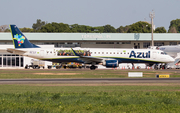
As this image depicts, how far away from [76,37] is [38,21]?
119307mm

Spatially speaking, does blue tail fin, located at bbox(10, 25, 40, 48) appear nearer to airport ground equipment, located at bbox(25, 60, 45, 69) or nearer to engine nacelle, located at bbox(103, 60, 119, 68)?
airport ground equipment, located at bbox(25, 60, 45, 69)

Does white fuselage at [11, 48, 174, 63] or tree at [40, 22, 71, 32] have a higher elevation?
tree at [40, 22, 71, 32]

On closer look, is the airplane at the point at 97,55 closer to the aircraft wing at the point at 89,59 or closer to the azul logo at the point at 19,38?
the aircraft wing at the point at 89,59

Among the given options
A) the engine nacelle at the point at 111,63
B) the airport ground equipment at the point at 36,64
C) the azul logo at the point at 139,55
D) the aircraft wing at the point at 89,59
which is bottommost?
the airport ground equipment at the point at 36,64

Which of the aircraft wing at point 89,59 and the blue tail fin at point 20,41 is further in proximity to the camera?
the blue tail fin at point 20,41

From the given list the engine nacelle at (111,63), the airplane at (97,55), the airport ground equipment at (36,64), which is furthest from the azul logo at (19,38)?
the engine nacelle at (111,63)

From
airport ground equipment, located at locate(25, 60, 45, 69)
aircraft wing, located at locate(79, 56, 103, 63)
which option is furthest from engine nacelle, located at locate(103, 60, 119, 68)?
airport ground equipment, located at locate(25, 60, 45, 69)

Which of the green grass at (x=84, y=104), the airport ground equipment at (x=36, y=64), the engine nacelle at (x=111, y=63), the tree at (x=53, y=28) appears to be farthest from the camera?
the tree at (x=53, y=28)

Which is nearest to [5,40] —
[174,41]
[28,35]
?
[28,35]

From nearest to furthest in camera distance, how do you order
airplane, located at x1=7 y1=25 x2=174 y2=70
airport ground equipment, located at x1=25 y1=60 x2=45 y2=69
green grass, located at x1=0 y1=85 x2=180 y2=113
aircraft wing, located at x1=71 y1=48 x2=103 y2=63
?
green grass, located at x1=0 y1=85 x2=180 y2=113 → aircraft wing, located at x1=71 y1=48 x2=103 y2=63 → airplane, located at x1=7 y1=25 x2=174 y2=70 → airport ground equipment, located at x1=25 y1=60 x2=45 y2=69

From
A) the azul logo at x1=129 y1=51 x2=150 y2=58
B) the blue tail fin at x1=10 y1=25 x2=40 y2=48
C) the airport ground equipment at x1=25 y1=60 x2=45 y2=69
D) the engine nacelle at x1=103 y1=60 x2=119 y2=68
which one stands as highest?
the blue tail fin at x1=10 y1=25 x2=40 y2=48

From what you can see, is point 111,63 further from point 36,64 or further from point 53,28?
point 53,28

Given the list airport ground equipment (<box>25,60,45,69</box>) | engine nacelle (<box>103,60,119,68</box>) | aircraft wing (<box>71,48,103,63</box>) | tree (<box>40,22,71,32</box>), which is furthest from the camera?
tree (<box>40,22,71,32</box>)

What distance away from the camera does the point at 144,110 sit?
42.4ft
